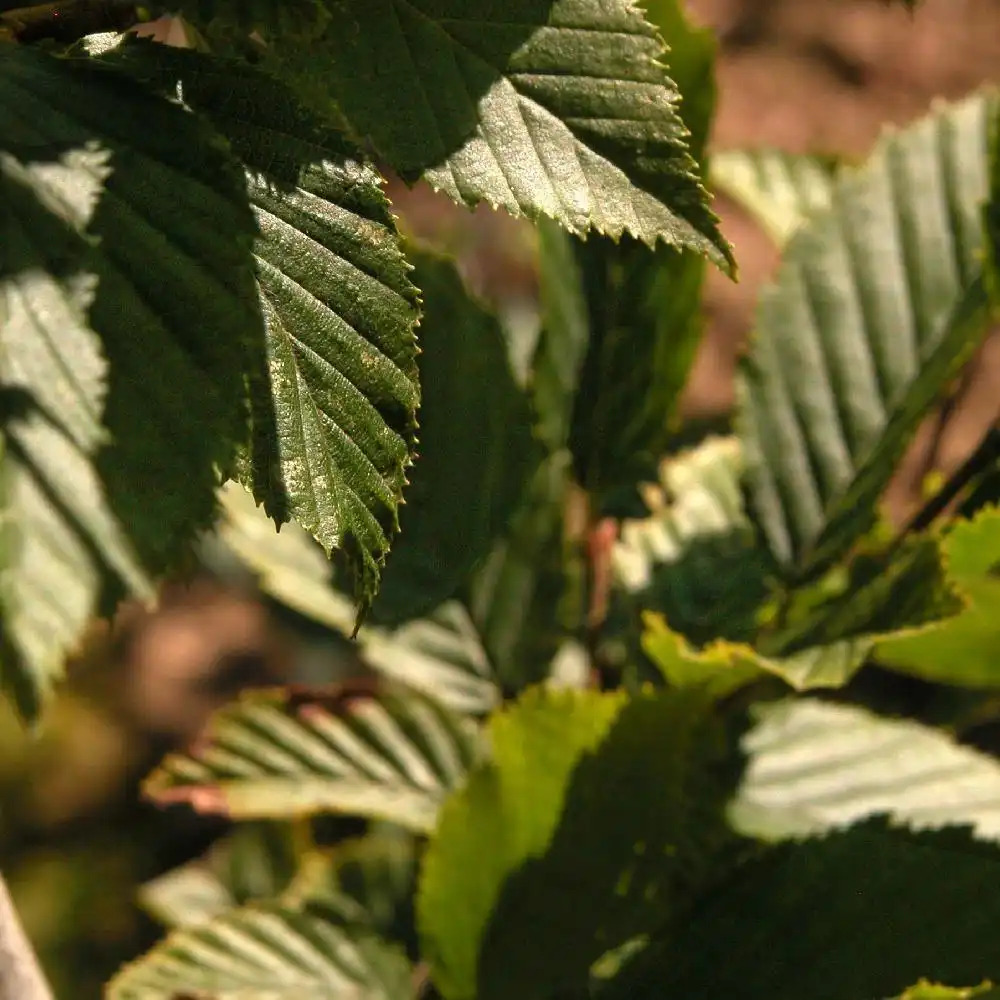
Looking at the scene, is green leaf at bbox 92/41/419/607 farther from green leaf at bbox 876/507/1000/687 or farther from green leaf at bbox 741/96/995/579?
green leaf at bbox 741/96/995/579

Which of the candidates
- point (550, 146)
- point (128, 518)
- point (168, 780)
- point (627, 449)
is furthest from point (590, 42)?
point (168, 780)

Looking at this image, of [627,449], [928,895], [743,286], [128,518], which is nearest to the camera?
[128,518]

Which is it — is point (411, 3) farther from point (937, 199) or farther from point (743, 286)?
point (743, 286)

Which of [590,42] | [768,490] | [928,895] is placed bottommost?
[928,895]

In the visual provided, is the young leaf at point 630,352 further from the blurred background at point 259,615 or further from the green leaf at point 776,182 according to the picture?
the green leaf at point 776,182

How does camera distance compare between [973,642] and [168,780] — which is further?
[168,780]

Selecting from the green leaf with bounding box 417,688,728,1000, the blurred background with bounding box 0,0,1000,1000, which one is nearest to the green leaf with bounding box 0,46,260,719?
the green leaf with bounding box 417,688,728,1000
